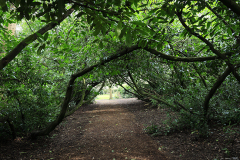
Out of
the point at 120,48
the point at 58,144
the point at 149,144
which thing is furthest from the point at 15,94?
the point at 149,144

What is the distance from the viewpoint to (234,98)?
3.57 meters

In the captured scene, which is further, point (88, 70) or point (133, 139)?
point (133, 139)

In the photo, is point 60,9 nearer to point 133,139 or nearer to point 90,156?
point 90,156

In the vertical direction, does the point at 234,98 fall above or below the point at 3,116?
above

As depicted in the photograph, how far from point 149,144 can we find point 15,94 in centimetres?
403

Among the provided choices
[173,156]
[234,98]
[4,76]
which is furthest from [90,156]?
[234,98]

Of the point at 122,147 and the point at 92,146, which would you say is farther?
the point at 92,146

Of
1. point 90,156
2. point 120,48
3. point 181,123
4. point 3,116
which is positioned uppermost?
point 120,48

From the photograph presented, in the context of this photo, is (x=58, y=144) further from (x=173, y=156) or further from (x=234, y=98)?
(x=234, y=98)

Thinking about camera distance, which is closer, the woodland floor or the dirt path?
the woodland floor

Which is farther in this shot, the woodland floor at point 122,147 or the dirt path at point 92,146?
the dirt path at point 92,146

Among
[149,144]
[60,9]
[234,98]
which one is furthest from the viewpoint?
[149,144]

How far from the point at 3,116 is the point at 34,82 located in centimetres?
137

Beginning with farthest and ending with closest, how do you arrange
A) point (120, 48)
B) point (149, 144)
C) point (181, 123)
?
point (181, 123) → point (149, 144) → point (120, 48)
